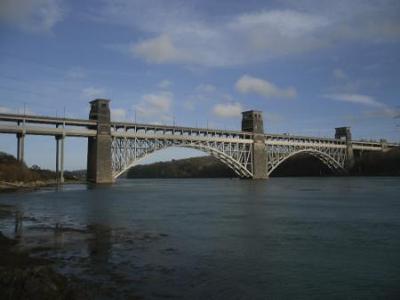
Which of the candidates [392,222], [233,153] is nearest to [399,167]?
[233,153]

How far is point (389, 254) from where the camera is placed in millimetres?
13523

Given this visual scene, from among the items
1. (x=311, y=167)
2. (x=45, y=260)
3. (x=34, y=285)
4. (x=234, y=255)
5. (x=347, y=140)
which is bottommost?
(x=234, y=255)

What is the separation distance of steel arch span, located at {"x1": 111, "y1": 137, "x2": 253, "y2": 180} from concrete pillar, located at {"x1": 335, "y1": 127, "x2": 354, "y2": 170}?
43.0 m

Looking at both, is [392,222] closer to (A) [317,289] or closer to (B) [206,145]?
(A) [317,289]

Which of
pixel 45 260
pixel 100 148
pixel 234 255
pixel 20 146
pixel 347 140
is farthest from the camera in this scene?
pixel 347 140

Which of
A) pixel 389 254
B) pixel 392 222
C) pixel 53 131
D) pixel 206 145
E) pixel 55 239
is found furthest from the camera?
pixel 206 145

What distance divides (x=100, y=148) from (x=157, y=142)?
38.2 ft

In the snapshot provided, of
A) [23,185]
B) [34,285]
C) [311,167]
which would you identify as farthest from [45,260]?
[311,167]

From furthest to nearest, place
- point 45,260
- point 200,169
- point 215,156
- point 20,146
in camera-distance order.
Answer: point 200,169 → point 215,156 → point 20,146 → point 45,260

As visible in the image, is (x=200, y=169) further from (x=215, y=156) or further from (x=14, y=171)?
(x=14, y=171)

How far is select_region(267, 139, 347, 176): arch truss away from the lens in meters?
107

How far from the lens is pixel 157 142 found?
255ft

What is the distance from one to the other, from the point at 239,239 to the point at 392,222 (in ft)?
29.2

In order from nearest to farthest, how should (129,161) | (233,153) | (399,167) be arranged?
(129,161) < (233,153) < (399,167)
